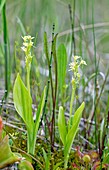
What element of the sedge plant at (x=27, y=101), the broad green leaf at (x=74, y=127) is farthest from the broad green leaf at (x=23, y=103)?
the broad green leaf at (x=74, y=127)

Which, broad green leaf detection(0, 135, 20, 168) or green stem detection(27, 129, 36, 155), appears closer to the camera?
broad green leaf detection(0, 135, 20, 168)

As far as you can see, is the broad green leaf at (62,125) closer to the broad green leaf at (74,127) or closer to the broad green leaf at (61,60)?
the broad green leaf at (74,127)

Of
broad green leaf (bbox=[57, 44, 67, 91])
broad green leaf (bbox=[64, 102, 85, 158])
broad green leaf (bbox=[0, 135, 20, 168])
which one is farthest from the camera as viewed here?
broad green leaf (bbox=[57, 44, 67, 91])

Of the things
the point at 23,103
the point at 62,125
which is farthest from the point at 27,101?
the point at 62,125

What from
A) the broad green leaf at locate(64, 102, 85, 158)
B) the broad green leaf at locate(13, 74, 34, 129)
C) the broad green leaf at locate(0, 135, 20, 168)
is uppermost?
the broad green leaf at locate(13, 74, 34, 129)

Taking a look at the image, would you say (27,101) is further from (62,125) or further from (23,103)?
(62,125)

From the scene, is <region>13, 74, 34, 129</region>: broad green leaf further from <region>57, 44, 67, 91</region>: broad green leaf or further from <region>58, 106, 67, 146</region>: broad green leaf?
<region>57, 44, 67, 91</region>: broad green leaf

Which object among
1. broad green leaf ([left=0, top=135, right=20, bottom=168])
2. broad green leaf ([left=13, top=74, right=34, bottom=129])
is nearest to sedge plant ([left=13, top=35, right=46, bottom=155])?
broad green leaf ([left=13, top=74, right=34, bottom=129])

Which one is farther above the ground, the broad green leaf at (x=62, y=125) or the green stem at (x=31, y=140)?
the broad green leaf at (x=62, y=125)

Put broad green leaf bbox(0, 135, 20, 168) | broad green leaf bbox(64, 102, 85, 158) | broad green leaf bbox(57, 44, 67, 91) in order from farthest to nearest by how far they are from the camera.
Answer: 1. broad green leaf bbox(57, 44, 67, 91)
2. broad green leaf bbox(64, 102, 85, 158)
3. broad green leaf bbox(0, 135, 20, 168)

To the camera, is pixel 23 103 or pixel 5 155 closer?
pixel 5 155

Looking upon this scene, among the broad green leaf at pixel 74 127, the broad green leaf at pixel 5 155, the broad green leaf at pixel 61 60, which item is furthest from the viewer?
the broad green leaf at pixel 61 60

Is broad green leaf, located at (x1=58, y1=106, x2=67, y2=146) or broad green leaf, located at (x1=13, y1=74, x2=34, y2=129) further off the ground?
broad green leaf, located at (x1=13, y1=74, x2=34, y2=129)
